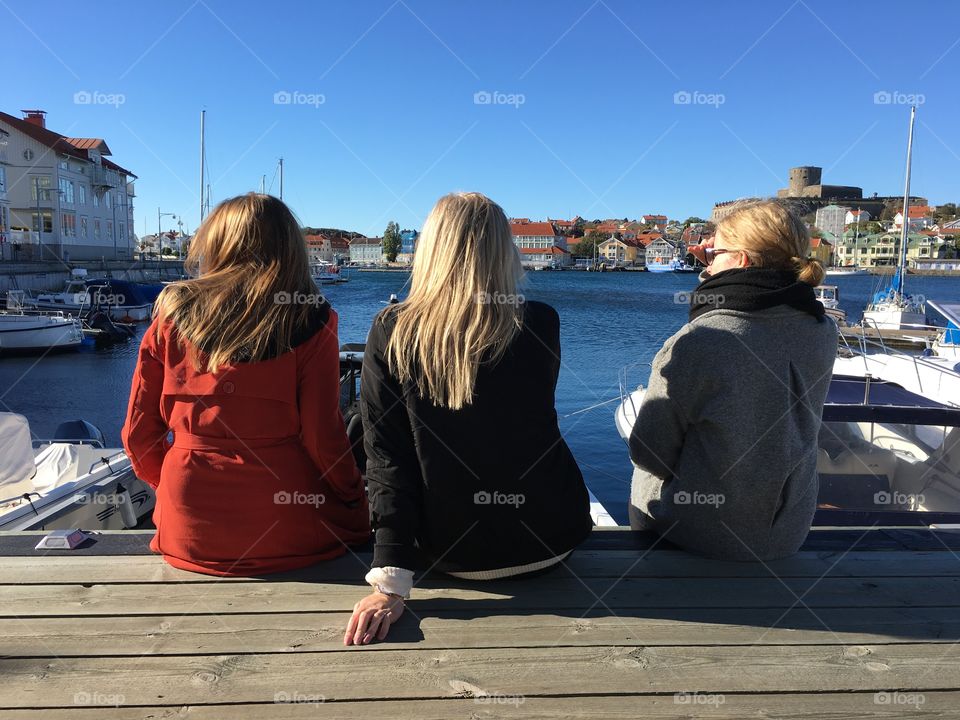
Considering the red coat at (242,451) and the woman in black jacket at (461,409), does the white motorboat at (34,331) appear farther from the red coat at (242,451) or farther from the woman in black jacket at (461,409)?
the woman in black jacket at (461,409)

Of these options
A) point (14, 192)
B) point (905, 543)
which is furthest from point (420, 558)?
point (14, 192)

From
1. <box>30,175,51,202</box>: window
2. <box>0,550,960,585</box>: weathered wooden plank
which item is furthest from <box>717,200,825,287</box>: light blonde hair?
<box>30,175,51,202</box>: window

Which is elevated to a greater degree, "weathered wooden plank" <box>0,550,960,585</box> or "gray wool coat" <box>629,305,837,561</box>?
"gray wool coat" <box>629,305,837,561</box>

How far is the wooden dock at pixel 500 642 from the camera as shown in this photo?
1909 mm

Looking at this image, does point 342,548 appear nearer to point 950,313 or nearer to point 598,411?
point 598,411

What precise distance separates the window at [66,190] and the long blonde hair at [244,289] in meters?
56.8

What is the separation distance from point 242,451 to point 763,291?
1977 millimetres

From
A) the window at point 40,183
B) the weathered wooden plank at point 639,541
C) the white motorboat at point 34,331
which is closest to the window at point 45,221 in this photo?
the window at point 40,183

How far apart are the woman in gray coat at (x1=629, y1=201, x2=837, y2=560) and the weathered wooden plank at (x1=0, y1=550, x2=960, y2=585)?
3.9 inches

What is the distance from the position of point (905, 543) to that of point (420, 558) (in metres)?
2.15

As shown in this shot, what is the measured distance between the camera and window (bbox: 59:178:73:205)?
5050 centimetres

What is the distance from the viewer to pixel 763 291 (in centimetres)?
258

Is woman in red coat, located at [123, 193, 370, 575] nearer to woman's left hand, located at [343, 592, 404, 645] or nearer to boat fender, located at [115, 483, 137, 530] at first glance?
woman's left hand, located at [343, 592, 404, 645]

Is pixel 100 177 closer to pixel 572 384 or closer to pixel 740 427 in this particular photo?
pixel 572 384
